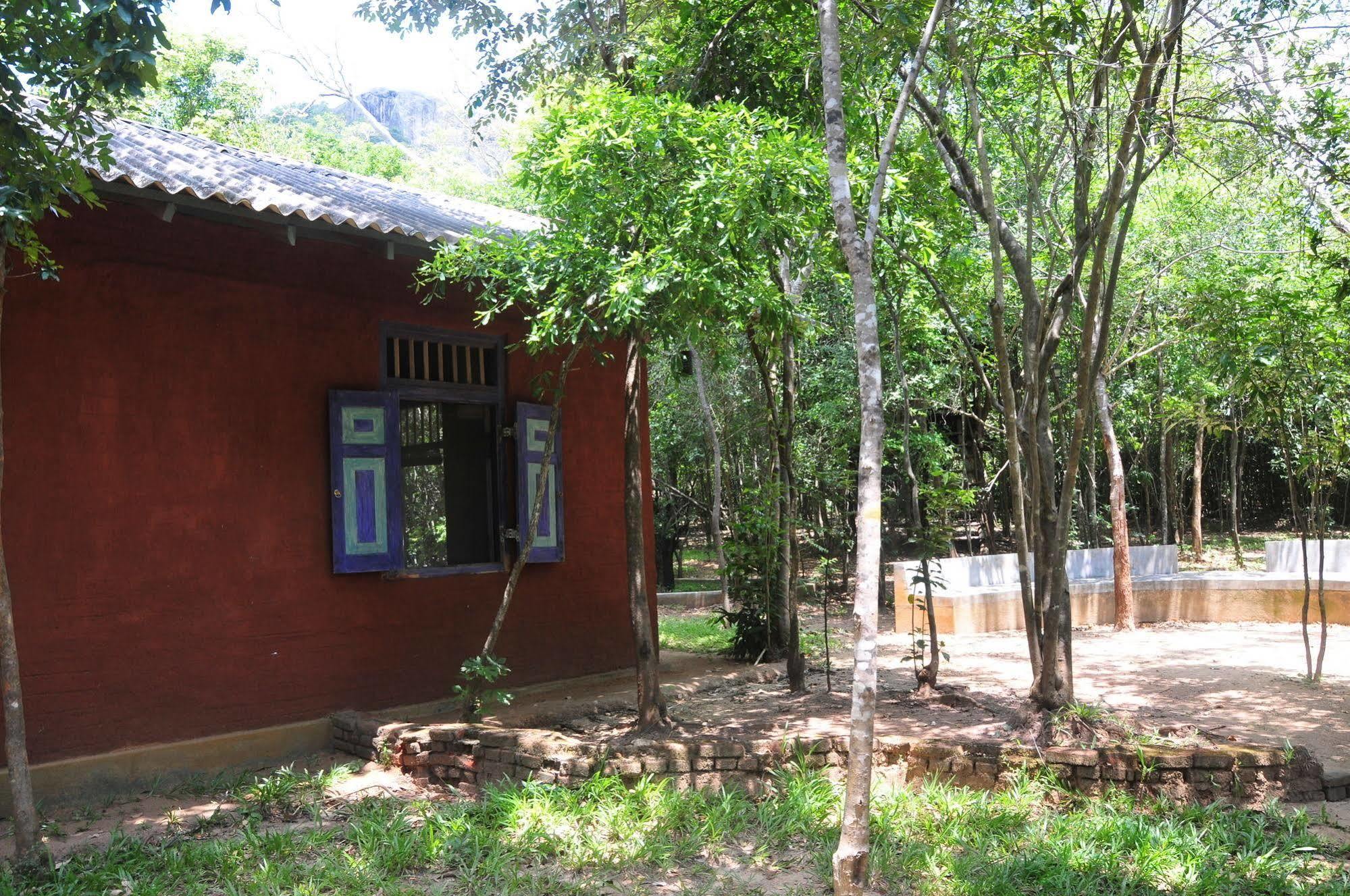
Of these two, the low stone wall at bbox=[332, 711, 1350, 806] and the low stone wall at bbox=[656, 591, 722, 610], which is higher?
the low stone wall at bbox=[332, 711, 1350, 806]

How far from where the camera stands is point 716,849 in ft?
14.2

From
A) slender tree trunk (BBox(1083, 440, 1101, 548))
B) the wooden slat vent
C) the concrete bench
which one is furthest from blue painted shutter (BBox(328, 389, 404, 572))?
slender tree trunk (BBox(1083, 440, 1101, 548))

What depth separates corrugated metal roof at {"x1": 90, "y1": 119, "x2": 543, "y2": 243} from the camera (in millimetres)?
5035

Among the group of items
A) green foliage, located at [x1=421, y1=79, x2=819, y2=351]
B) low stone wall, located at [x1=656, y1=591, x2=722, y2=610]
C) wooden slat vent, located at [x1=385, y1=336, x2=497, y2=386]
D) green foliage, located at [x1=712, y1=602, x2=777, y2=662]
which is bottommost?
low stone wall, located at [x1=656, y1=591, x2=722, y2=610]

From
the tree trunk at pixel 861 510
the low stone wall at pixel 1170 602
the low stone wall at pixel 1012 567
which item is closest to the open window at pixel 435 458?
the tree trunk at pixel 861 510

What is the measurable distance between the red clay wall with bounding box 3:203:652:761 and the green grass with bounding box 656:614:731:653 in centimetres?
330

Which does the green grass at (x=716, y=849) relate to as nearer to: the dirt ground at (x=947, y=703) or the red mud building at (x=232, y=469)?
the dirt ground at (x=947, y=703)

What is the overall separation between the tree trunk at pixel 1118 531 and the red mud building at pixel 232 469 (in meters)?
6.34

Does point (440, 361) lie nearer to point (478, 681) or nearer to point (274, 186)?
point (274, 186)

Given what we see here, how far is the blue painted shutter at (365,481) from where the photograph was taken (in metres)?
6.15

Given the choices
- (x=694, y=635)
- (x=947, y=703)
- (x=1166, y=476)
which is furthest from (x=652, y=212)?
(x=1166, y=476)

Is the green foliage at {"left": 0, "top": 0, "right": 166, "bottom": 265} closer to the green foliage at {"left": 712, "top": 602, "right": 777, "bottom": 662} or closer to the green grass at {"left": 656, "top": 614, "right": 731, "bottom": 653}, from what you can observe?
the green foliage at {"left": 712, "top": 602, "right": 777, "bottom": 662}

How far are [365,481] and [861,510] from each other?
3.58 metres

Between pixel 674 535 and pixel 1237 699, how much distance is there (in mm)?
10712
